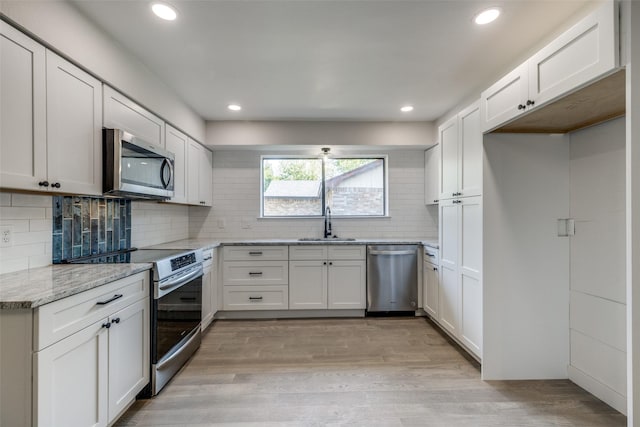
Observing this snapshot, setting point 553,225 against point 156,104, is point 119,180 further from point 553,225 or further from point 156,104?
point 553,225

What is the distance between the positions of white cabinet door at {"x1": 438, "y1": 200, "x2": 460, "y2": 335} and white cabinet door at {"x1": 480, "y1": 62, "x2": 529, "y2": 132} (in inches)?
31.9

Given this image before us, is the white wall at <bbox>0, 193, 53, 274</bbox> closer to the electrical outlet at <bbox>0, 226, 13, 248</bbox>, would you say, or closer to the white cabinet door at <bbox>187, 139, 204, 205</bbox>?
the electrical outlet at <bbox>0, 226, 13, 248</bbox>

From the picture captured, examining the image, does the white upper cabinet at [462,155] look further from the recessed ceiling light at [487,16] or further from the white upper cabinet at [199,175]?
the white upper cabinet at [199,175]

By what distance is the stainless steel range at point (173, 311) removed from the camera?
2002 millimetres

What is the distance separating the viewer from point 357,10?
1.72 m

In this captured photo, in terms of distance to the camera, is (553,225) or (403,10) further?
(553,225)

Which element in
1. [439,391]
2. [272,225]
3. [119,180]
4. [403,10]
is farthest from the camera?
[272,225]

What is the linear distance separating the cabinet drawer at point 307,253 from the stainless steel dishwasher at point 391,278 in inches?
22.1

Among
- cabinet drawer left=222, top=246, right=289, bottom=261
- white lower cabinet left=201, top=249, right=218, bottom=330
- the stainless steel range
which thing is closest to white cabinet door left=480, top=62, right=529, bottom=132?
cabinet drawer left=222, top=246, right=289, bottom=261

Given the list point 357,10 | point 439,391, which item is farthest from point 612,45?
point 439,391

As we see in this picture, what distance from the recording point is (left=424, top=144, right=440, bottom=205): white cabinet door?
368 centimetres

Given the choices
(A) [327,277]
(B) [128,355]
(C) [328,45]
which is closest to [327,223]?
(A) [327,277]

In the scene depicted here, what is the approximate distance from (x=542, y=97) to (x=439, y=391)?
1.95 m

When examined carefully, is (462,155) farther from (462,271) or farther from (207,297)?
(207,297)
